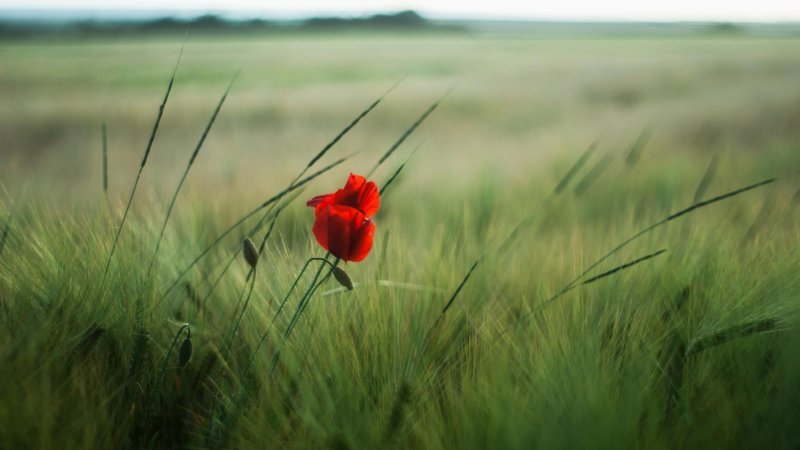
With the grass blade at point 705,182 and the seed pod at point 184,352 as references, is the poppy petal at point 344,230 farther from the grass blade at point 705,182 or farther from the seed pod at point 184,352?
the grass blade at point 705,182

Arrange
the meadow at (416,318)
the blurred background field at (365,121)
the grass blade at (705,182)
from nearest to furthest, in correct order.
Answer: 1. the meadow at (416,318)
2. the grass blade at (705,182)
3. the blurred background field at (365,121)

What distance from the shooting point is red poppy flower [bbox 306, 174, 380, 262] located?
1.40 ft

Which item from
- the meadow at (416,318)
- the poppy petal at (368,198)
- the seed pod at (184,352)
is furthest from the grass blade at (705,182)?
the seed pod at (184,352)

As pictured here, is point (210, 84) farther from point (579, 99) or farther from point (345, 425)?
point (345, 425)

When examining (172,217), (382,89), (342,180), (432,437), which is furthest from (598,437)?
(382,89)

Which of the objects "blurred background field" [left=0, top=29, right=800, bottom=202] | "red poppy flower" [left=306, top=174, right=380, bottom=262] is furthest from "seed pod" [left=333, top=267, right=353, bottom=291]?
"blurred background field" [left=0, top=29, right=800, bottom=202]

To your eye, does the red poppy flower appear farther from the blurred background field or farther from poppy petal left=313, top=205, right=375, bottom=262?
the blurred background field

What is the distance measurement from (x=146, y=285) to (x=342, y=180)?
2.63 ft

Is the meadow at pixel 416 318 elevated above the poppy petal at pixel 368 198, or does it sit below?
below

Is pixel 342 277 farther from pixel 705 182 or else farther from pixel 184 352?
pixel 705 182

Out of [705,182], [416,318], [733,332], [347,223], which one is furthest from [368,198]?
[705,182]

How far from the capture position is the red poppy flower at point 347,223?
16.8 inches

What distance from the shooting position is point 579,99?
9.46ft

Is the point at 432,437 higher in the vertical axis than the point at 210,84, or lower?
lower
